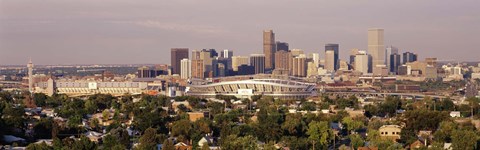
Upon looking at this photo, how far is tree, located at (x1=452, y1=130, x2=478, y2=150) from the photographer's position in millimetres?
25438

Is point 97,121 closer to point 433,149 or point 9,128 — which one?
point 9,128

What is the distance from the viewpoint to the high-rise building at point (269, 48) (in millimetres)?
148375

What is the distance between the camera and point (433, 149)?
23.8 m

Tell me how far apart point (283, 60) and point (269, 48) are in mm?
8501

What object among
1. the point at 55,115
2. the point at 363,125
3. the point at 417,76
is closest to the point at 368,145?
the point at 363,125

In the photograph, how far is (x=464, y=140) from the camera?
25.8 m

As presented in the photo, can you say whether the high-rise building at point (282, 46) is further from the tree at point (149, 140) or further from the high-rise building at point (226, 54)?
the tree at point (149, 140)

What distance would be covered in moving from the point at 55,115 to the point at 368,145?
1603cm

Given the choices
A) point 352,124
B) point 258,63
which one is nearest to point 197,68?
point 258,63

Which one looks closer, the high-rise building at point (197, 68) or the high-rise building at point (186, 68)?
the high-rise building at point (197, 68)

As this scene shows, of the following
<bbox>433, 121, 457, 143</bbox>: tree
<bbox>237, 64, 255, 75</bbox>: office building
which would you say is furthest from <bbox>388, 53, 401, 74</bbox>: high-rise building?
<bbox>433, 121, 457, 143</bbox>: tree

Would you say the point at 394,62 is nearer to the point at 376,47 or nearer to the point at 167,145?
the point at 376,47

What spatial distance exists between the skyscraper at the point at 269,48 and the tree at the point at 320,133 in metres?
117

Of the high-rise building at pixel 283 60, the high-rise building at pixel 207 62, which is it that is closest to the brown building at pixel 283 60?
the high-rise building at pixel 283 60
